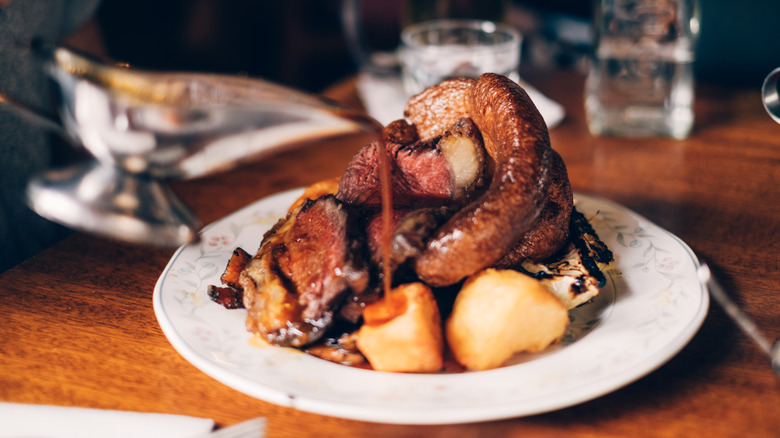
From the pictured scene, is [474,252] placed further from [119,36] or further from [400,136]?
[119,36]

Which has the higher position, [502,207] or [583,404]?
[502,207]

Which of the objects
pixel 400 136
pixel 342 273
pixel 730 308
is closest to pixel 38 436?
pixel 342 273

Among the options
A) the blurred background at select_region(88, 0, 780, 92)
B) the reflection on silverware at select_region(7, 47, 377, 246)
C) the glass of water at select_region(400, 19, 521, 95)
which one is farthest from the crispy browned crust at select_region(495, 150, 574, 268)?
the blurred background at select_region(88, 0, 780, 92)

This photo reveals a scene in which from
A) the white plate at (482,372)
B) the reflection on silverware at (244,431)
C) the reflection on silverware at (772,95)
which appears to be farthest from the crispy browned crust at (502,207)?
the reflection on silverware at (772,95)

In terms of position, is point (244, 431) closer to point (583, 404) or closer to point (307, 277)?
point (307, 277)

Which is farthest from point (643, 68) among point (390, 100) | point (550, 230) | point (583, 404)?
point (583, 404)
